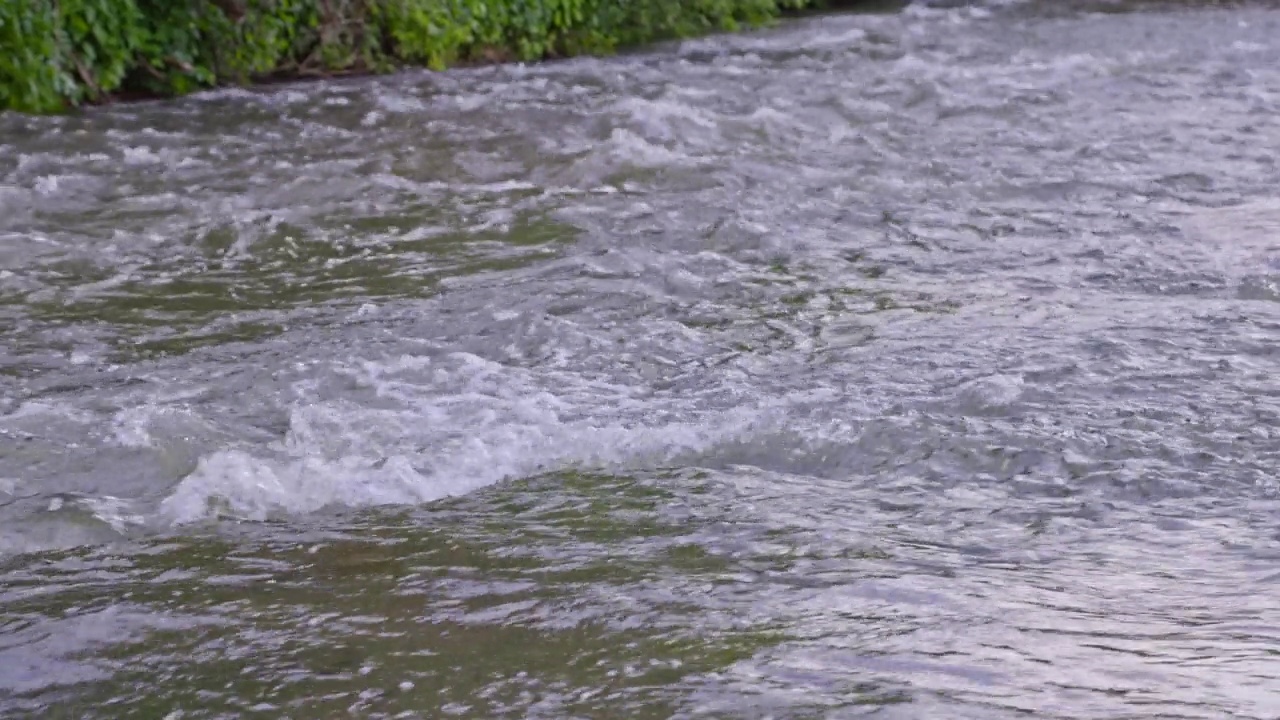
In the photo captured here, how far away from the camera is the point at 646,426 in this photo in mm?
4043

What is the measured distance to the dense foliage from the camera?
9.27 meters

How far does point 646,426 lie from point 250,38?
775 centimetres

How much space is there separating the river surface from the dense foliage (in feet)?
3.90

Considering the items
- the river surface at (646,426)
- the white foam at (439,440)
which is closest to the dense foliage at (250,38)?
the river surface at (646,426)

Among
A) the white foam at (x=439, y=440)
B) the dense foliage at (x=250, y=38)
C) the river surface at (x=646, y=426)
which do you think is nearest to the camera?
the river surface at (x=646, y=426)

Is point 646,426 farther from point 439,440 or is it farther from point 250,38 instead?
point 250,38

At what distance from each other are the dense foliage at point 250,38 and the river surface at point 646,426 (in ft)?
3.90

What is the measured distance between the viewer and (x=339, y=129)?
353 inches

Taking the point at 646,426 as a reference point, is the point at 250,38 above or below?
above

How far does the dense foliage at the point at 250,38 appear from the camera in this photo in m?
9.27

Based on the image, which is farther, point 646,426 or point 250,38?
Answer: point 250,38

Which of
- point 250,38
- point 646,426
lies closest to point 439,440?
point 646,426

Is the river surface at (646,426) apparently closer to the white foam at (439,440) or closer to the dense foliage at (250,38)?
the white foam at (439,440)

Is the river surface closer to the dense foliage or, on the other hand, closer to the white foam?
the white foam
